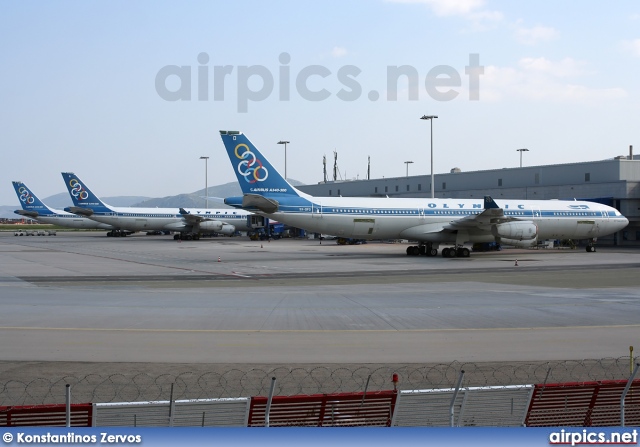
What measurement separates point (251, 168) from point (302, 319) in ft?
81.8

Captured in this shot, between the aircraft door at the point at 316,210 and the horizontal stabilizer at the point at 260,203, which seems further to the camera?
the aircraft door at the point at 316,210

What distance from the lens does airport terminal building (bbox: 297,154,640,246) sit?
66.8m

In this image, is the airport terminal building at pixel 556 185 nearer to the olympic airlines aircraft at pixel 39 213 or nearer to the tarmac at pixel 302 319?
the tarmac at pixel 302 319

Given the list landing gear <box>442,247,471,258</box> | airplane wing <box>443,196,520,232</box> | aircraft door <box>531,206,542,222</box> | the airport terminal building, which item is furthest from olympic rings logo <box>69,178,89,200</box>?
aircraft door <box>531,206,542,222</box>

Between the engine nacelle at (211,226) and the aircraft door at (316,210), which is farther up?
the aircraft door at (316,210)

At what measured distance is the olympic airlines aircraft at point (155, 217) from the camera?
8400 cm

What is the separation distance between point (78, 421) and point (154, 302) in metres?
14.6

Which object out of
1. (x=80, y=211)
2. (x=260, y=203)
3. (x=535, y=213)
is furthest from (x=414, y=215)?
(x=80, y=211)

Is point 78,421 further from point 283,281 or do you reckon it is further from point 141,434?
point 283,281

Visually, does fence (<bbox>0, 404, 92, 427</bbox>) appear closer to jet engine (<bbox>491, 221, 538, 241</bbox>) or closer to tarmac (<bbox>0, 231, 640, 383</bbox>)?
tarmac (<bbox>0, 231, 640, 383</bbox>)

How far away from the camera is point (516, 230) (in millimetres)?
45906

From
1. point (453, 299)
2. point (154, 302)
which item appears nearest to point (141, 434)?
point (154, 302)

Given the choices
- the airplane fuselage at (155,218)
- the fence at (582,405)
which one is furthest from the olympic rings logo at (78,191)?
the fence at (582,405)

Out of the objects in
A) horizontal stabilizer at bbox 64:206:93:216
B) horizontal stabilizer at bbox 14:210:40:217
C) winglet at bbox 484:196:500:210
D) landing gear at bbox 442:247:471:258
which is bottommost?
landing gear at bbox 442:247:471:258
